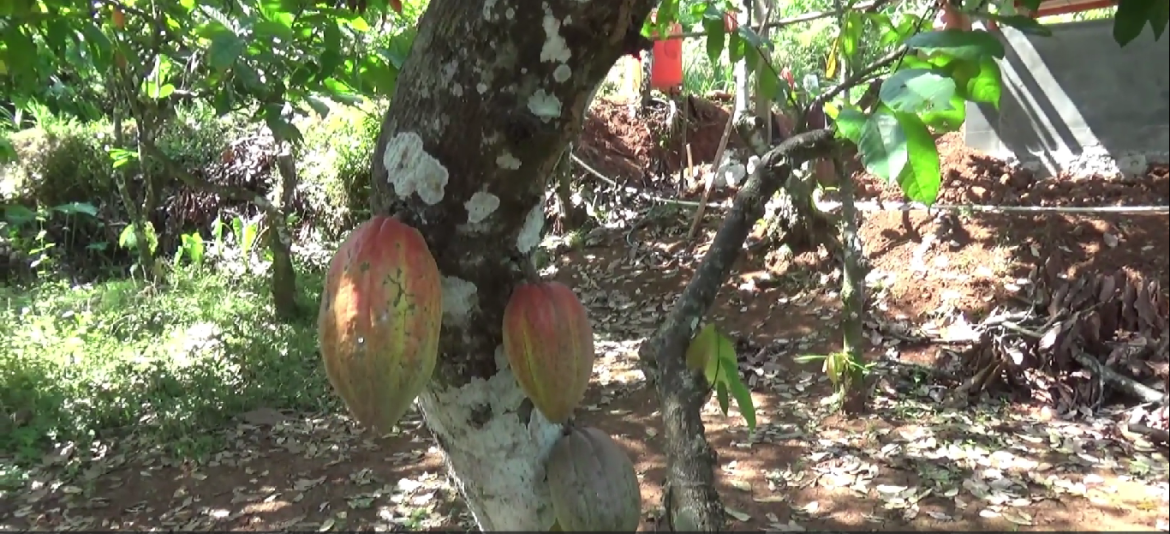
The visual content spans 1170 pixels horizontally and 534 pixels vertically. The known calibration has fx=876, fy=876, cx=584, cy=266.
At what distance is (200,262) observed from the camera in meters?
5.33

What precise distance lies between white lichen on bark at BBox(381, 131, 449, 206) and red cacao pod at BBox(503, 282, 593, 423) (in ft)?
0.42

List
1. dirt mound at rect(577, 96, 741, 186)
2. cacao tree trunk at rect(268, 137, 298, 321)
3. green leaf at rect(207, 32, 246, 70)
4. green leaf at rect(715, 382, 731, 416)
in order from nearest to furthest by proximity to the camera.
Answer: green leaf at rect(715, 382, 731, 416)
green leaf at rect(207, 32, 246, 70)
cacao tree trunk at rect(268, 137, 298, 321)
dirt mound at rect(577, 96, 741, 186)

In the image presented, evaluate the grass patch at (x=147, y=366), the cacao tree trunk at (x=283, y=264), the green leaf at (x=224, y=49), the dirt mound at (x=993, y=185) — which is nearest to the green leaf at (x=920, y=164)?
the green leaf at (x=224, y=49)

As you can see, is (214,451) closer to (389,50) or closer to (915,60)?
(389,50)

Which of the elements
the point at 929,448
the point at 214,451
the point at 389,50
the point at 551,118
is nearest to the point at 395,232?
the point at 551,118

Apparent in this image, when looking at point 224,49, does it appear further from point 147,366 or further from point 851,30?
point 147,366

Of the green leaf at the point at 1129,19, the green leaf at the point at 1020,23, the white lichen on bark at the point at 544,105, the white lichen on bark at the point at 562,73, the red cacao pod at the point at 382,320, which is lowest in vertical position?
the red cacao pod at the point at 382,320

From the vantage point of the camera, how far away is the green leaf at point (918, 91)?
31.4 inches

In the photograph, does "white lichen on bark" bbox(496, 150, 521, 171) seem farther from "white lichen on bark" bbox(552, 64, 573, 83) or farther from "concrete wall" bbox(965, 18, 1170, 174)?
"concrete wall" bbox(965, 18, 1170, 174)

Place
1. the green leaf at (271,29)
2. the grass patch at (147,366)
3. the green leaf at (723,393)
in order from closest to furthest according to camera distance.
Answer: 1. the green leaf at (723,393)
2. the green leaf at (271,29)
3. the grass patch at (147,366)

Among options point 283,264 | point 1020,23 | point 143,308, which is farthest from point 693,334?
point 143,308

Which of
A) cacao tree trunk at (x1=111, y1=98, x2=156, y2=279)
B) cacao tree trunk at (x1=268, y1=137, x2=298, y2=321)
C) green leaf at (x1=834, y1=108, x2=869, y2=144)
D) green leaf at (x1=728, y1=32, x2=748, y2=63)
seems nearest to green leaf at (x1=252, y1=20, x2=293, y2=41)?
green leaf at (x1=728, y1=32, x2=748, y2=63)

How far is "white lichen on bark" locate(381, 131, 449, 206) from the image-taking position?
738 mm

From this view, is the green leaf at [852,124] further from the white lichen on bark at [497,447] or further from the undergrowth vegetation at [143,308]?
the undergrowth vegetation at [143,308]
